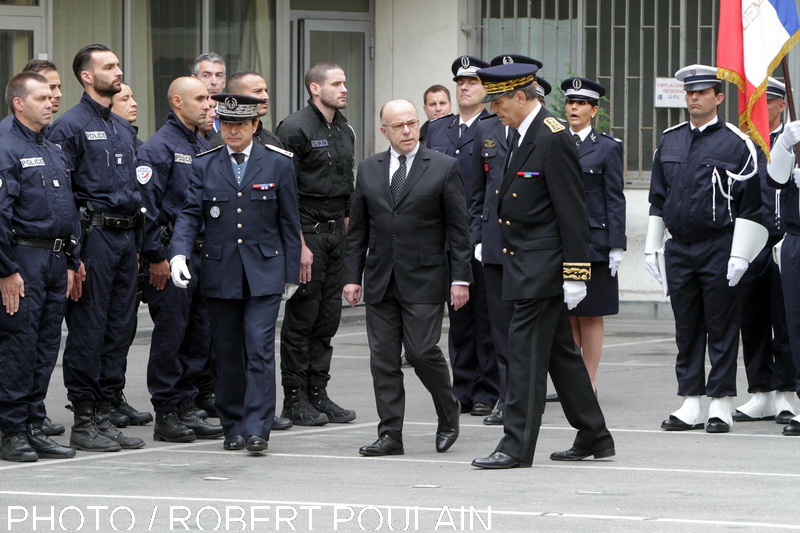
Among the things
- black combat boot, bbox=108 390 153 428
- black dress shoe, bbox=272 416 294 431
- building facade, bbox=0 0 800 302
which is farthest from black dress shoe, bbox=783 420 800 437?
building facade, bbox=0 0 800 302

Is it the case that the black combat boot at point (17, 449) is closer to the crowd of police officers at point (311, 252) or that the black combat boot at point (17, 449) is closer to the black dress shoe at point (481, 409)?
the crowd of police officers at point (311, 252)

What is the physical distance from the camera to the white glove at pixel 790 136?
9.16 meters

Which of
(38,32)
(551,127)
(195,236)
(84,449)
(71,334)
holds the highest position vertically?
(38,32)

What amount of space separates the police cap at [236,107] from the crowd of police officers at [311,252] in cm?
1

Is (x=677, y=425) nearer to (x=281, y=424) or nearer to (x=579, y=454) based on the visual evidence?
(x=579, y=454)

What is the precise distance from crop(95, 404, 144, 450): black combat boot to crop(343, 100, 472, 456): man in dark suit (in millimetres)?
1418

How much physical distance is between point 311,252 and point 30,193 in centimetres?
212

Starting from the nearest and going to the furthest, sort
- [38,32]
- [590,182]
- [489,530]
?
[489,530] < [590,182] < [38,32]

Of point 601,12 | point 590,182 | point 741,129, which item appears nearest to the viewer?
point 741,129

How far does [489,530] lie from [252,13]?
1307 cm

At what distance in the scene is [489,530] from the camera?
21.5 ft

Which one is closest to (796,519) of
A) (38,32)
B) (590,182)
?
(590,182)

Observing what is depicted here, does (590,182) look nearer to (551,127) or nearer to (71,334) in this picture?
(551,127)

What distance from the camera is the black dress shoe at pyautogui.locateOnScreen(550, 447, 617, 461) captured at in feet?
27.8
